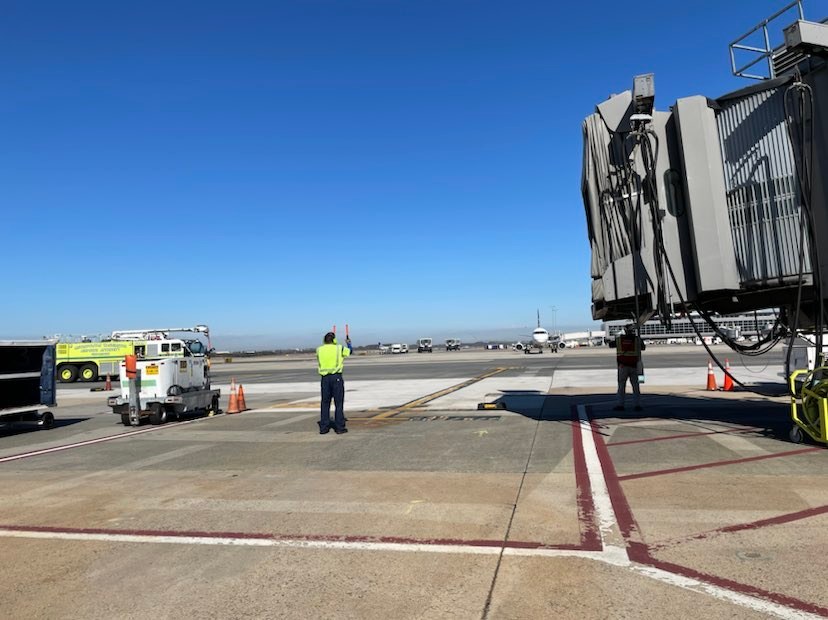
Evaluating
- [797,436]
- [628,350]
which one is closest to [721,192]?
[797,436]

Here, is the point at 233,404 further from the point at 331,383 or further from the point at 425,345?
the point at 425,345

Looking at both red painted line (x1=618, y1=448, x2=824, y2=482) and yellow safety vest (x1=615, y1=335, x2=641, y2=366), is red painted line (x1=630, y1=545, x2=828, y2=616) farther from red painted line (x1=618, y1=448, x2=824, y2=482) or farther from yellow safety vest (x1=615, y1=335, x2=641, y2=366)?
yellow safety vest (x1=615, y1=335, x2=641, y2=366)

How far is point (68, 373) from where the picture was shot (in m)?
34.6

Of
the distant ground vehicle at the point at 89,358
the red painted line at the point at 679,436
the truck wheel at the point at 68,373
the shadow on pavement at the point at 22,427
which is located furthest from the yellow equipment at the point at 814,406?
the truck wheel at the point at 68,373

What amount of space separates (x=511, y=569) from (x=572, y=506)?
5.31 ft

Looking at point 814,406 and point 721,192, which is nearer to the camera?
point 814,406

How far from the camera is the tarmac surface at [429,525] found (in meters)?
3.43

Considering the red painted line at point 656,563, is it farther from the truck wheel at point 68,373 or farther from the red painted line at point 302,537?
the truck wheel at point 68,373

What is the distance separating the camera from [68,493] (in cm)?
640

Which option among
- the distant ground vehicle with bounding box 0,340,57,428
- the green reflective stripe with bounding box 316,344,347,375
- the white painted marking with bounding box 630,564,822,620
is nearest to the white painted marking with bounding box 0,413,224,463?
the distant ground vehicle with bounding box 0,340,57,428

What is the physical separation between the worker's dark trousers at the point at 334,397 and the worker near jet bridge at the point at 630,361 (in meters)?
5.78

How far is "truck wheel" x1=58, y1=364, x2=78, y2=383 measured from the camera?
34375 millimetres

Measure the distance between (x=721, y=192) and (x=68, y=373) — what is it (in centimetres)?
3709

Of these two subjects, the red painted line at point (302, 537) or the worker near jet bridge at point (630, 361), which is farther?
the worker near jet bridge at point (630, 361)
